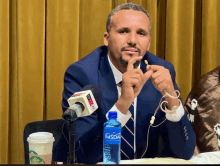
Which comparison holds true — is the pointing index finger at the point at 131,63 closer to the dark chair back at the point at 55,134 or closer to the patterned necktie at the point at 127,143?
the patterned necktie at the point at 127,143

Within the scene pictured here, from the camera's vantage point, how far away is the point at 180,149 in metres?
1.38

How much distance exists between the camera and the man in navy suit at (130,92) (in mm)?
1298

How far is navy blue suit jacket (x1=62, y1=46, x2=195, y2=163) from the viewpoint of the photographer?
130 cm

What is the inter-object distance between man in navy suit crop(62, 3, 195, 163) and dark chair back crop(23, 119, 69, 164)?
0.30 feet

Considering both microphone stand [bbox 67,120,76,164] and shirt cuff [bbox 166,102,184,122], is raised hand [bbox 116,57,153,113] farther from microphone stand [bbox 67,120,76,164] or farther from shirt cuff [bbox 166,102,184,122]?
microphone stand [bbox 67,120,76,164]

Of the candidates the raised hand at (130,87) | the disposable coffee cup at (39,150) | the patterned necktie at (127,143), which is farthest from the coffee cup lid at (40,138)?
the patterned necktie at (127,143)

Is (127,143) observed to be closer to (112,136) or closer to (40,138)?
(112,136)

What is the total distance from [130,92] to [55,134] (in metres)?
0.54

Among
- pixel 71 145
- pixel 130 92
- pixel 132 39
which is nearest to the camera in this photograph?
pixel 71 145

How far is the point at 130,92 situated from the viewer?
1.27 metres

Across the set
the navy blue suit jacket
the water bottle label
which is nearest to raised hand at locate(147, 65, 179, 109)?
the navy blue suit jacket

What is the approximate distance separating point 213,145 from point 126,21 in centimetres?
88

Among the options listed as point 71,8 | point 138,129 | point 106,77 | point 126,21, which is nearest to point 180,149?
point 138,129

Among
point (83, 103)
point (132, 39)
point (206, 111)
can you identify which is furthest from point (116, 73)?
point (83, 103)
